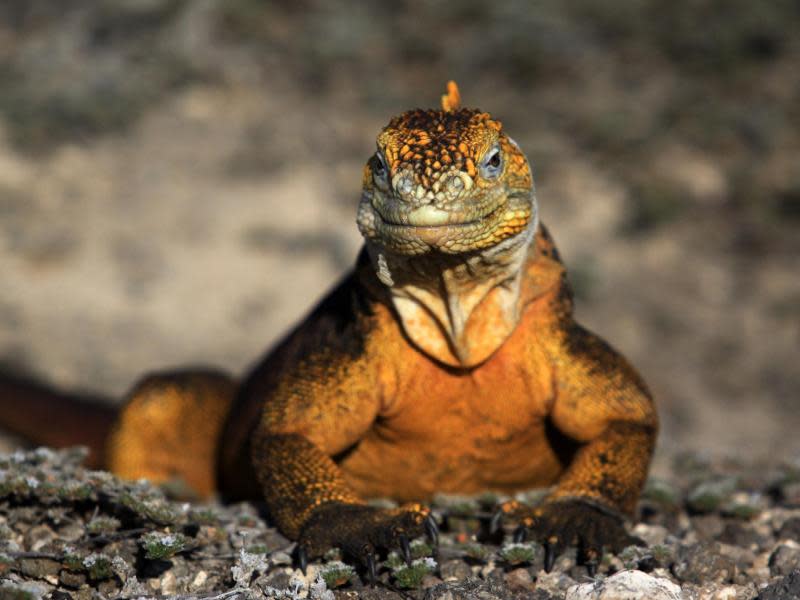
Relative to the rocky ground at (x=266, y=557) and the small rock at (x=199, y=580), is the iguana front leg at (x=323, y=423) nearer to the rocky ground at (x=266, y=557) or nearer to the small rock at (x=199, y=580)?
the rocky ground at (x=266, y=557)

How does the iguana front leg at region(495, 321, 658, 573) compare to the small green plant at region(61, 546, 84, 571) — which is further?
the iguana front leg at region(495, 321, 658, 573)

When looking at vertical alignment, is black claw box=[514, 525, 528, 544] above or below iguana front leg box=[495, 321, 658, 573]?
below

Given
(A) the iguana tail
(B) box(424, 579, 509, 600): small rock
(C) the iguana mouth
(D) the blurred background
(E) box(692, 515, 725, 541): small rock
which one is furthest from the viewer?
(D) the blurred background

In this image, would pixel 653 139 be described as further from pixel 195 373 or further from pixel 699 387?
pixel 195 373

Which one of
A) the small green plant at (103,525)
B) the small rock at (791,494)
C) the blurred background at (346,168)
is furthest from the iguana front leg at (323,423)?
the blurred background at (346,168)

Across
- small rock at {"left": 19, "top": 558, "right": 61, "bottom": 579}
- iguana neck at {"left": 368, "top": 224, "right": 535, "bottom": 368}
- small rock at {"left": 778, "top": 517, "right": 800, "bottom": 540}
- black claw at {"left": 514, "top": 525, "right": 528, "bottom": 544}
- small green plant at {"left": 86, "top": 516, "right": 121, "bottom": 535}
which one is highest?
iguana neck at {"left": 368, "top": 224, "right": 535, "bottom": 368}

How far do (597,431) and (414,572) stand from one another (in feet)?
4.23

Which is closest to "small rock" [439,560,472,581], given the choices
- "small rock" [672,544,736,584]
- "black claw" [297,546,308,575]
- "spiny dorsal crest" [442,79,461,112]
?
"black claw" [297,546,308,575]

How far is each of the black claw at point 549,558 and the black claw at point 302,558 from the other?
3.14ft

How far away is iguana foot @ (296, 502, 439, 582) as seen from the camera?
4281 mm

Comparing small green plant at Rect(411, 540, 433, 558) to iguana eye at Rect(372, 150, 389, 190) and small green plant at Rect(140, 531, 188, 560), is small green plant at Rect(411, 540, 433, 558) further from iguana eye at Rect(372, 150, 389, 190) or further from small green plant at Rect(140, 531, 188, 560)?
iguana eye at Rect(372, 150, 389, 190)

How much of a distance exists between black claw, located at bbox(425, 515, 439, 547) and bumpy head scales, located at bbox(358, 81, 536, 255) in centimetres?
106

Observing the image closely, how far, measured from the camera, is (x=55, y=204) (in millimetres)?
12062

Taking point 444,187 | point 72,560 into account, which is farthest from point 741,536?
point 72,560
